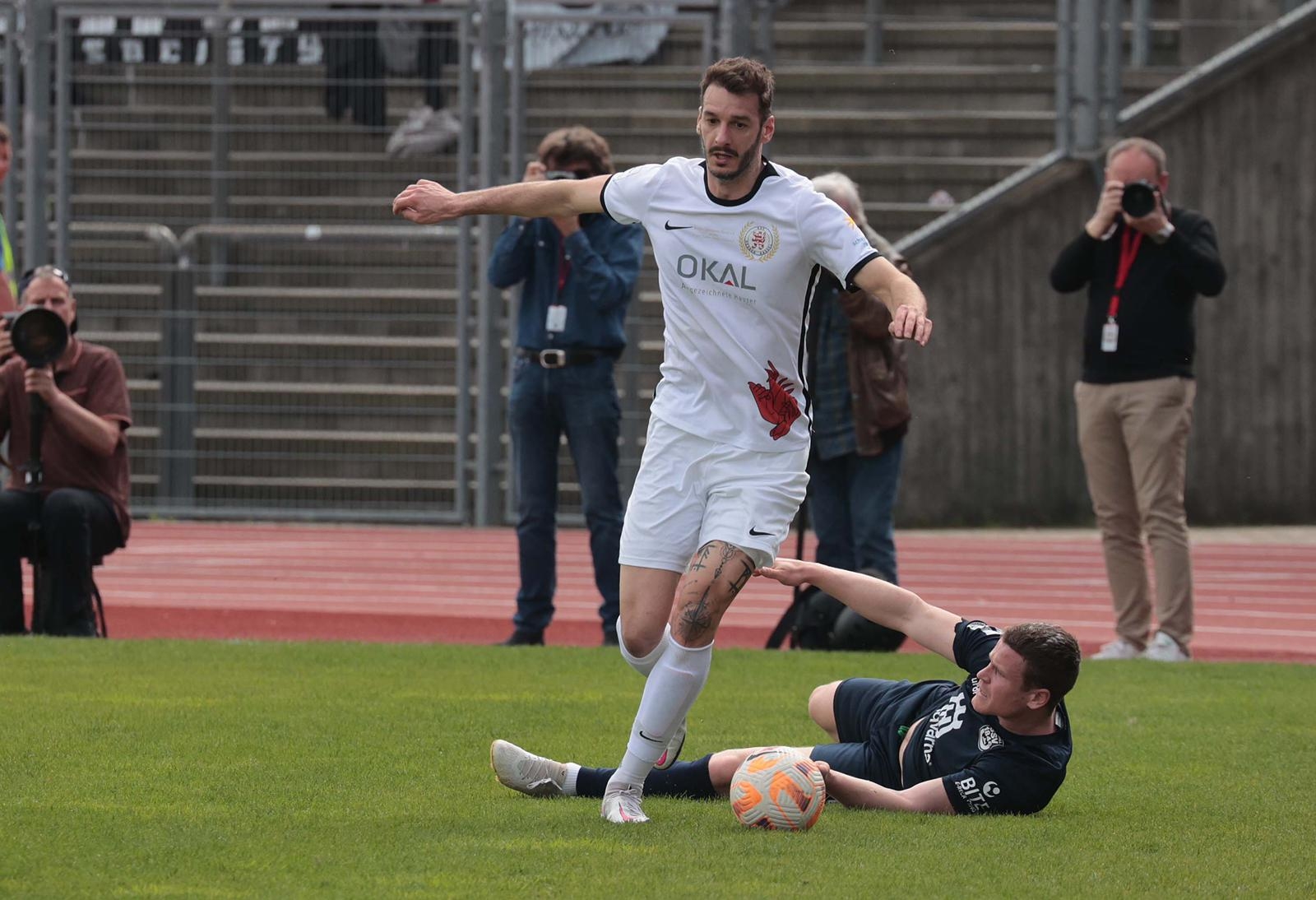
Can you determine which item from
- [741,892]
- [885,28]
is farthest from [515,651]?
[885,28]

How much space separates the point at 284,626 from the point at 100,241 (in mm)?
7562

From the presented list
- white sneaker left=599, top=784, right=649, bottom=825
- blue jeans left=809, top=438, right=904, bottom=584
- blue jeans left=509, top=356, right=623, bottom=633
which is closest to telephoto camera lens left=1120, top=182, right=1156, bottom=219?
blue jeans left=809, top=438, right=904, bottom=584

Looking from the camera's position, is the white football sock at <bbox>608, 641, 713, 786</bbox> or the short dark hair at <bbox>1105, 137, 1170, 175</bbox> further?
the short dark hair at <bbox>1105, 137, 1170, 175</bbox>

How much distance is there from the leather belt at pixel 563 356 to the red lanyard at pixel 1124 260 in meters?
2.53

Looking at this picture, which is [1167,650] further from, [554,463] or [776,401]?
[776,401]

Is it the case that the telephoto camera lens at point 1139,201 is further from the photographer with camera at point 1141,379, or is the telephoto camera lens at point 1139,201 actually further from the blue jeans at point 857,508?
the blue jeans at point 857,508

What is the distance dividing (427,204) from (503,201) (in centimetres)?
25

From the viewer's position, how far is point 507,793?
6.09 meters

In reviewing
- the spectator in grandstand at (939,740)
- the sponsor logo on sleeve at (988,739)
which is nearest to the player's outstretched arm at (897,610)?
the spectator in grandstand at (939,740)

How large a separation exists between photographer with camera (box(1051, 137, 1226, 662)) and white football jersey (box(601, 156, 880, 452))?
4.28 m

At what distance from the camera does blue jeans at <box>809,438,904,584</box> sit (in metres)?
10.0

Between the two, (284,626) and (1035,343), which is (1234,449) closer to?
(1035,343)

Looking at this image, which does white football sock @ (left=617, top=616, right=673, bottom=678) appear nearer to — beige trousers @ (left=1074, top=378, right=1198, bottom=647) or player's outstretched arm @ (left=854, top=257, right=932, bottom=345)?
player's outstretched arm @ (left=854, top=257, right=932, bottom=345)

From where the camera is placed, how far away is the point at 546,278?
9961mm
